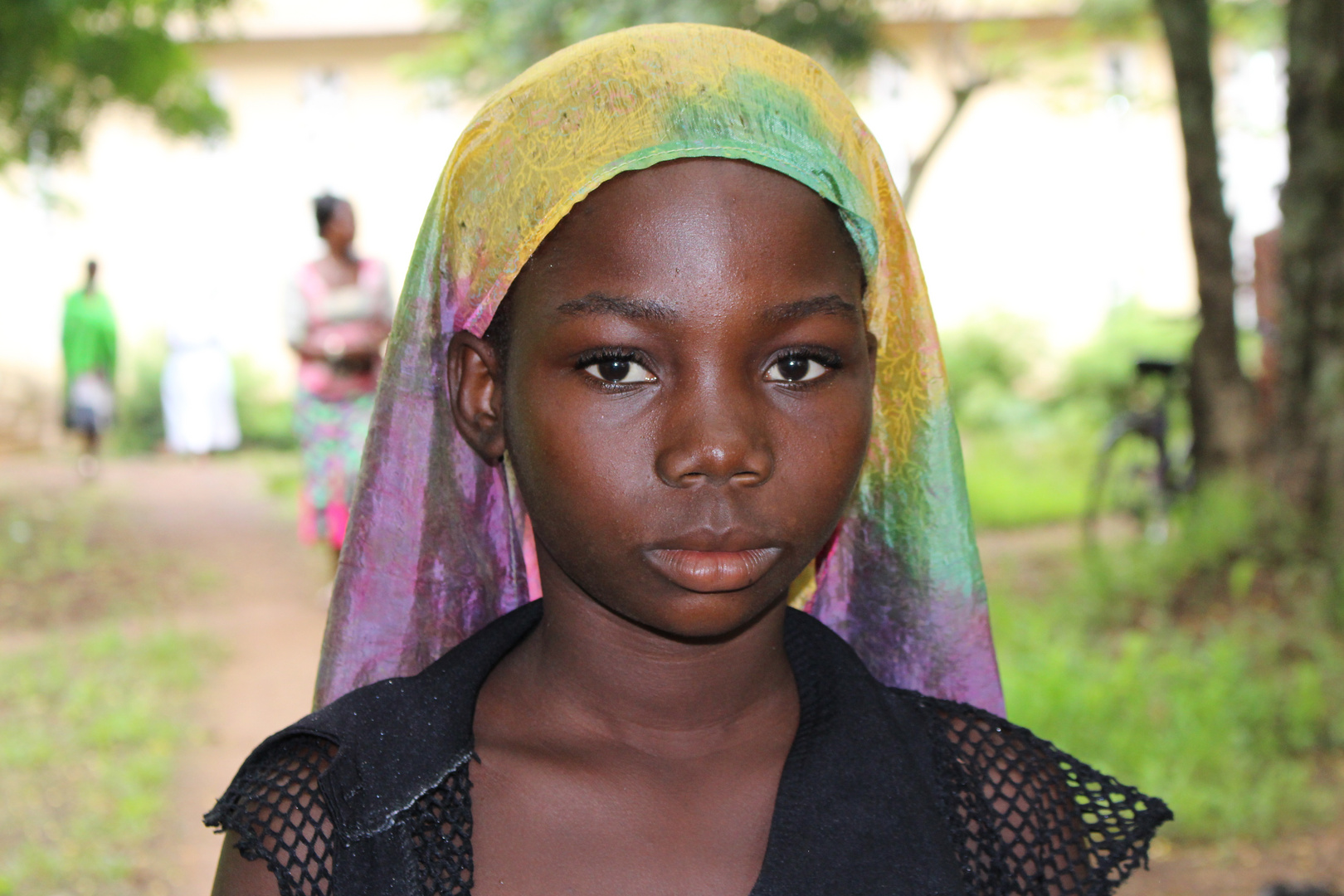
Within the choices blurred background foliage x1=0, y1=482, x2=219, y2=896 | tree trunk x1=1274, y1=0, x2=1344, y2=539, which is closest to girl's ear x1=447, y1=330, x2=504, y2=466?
blurred background foliage x1=0, y1=482, x2=219, y2=896

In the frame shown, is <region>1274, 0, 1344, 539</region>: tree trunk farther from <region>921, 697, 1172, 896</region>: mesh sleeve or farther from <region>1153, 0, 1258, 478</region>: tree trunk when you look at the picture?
<region>921, 697, 1172, 896</region>: mesh sleeve

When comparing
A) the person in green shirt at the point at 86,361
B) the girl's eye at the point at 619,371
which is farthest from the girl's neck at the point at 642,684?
the person in green shirt at the point at 86,361

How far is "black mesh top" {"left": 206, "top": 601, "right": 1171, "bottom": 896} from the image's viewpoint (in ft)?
3.96

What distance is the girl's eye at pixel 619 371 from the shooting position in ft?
3.97

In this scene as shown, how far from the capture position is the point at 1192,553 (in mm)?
5195

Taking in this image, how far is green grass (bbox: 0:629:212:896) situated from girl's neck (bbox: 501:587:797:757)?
260 centimetres

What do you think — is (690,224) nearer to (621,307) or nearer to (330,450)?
(621,307)

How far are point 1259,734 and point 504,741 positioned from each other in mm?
3384

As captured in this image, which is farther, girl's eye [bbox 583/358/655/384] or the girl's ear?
the girl's ear

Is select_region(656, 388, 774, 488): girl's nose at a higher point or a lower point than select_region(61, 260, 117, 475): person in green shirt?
lower

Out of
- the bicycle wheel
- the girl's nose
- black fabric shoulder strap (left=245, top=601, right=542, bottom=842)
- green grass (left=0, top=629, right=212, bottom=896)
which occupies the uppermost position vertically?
the bicycle wheel

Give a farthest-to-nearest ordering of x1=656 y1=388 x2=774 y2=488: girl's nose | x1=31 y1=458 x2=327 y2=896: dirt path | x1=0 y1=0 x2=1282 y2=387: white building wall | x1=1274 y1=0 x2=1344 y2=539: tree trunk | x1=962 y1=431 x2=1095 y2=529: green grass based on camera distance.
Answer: x1=0 y1=0 x2=1282 y2=387: white building wall < x1=962 y1=431 x2=1095 y2=529: green grass < x1=1274 y1=0 x2=1344 y2=539: tree trunk < x1=31 y1=458 x2=327 y2=896: dirt path < x1=656 y1=388 x2=774 y2=488: girl's nose

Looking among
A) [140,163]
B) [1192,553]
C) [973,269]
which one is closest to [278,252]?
[140,163]

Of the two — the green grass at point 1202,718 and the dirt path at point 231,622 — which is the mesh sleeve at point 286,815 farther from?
the green grass at point 1202,718
